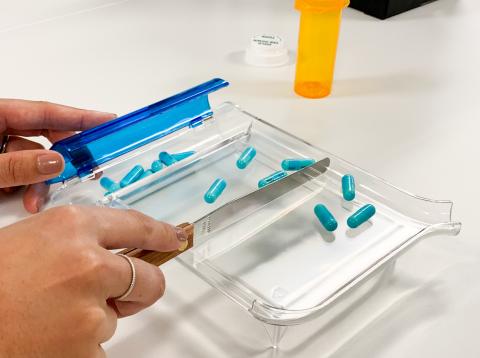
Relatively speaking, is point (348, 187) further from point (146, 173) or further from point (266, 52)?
point (266, 52)

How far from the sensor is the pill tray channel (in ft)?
2.21

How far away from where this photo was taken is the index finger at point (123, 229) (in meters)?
0.53

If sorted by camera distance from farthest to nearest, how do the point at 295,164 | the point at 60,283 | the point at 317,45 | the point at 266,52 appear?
1. the point at 266,52
2. the point at 317,45
3. the point at 295,164
4. the point at 60,283

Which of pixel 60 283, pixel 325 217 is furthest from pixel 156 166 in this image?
pixel 60 283

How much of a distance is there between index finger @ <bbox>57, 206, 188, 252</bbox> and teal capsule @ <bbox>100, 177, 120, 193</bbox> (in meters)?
0.26

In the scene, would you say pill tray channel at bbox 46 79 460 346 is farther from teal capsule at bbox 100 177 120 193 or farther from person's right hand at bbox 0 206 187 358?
person's right hand at bbox 0 206 187 358

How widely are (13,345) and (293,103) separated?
75 centimetres

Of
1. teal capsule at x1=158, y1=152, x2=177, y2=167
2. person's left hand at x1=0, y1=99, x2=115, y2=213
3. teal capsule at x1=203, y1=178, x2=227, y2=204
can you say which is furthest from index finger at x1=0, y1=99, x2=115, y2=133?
teal capsule at x1=203, y1=178, x2=227, y2=204

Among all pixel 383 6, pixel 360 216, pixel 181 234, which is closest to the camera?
pixel 181 234

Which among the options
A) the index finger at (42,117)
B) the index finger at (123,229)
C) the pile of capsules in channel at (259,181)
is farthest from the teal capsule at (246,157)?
the index finger at (123,229)

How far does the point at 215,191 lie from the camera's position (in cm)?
84

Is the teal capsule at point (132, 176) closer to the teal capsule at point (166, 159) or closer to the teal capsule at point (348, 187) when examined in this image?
the teal capsule at point (166, 159)

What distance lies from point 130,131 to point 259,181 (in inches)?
8.4

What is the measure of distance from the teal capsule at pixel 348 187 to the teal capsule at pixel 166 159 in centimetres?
27
